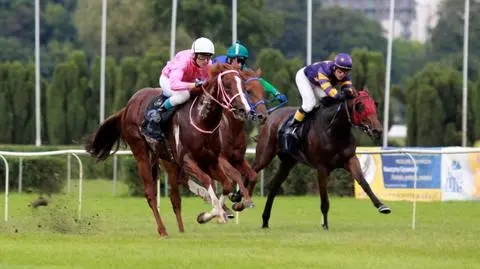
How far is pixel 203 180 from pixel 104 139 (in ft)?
9.44

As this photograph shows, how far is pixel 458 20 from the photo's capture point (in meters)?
82.7

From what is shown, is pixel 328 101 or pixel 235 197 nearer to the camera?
pixel 235 197

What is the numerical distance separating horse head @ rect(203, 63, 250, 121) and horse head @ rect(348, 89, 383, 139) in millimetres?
2087

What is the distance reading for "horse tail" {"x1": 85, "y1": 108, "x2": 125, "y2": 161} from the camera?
16272 millimetres

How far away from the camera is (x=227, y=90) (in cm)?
1389

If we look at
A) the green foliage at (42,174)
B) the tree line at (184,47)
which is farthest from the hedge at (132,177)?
the tree line at (184,47)

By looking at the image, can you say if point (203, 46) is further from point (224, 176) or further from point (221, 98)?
point (224, 176)

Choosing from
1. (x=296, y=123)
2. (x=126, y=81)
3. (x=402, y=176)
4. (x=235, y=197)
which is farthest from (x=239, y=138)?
(x=126, y=81)

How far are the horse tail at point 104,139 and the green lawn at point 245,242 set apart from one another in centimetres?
80

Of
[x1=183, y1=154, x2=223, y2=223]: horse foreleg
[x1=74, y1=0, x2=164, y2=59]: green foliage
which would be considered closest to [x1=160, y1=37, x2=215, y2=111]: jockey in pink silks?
[x1=183, y1=154, x2=223, y2=223]: horse foreleg

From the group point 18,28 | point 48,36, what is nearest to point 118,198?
point 18,28

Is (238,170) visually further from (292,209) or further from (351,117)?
(292,209)

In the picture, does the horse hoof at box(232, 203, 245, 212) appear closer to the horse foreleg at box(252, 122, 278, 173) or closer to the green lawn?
the green lawn

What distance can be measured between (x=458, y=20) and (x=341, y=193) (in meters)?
57.9
